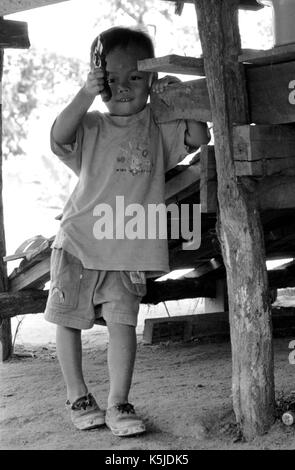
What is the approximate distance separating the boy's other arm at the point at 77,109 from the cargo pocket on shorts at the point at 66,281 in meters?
0.54

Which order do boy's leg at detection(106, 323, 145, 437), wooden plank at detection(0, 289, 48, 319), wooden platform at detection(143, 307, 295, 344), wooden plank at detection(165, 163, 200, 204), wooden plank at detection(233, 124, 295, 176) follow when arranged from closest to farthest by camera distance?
wooden plank at detection(233, 124, 295, 176), boy's leg at detection(106, 323, 145, 437), wooden plank at detection(165, 163, 200, 204), wooden plank at detection(0, 289, 48, 319), wooden platform at detection(143, 307, 295, 344)

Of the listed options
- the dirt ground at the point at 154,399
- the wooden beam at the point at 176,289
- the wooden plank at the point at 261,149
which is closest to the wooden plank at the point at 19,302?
the dirt ground at the point at 154,399

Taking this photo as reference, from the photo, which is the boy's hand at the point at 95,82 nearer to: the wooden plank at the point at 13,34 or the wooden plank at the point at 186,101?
the wooden plank at the point at 186,101

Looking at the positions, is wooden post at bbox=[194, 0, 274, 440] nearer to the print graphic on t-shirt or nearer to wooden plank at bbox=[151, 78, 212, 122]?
wooden plank at bbox=[151, 78, 212, 122]

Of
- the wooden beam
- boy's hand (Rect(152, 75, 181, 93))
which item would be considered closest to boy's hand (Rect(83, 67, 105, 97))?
boy's hand (Rect(152, 75, 181, 93))

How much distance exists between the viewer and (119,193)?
368 centimetres

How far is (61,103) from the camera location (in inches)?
651

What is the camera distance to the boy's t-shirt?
3672mm

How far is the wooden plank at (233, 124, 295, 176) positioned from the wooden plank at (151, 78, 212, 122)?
0.27 meters

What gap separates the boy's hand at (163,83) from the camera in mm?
3682

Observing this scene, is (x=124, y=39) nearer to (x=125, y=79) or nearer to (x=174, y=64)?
(x=125, y=79)

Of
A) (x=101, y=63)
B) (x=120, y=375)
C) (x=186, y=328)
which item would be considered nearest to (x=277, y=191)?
(x=101, y=63)

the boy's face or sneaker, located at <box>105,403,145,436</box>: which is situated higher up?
the boy's face
